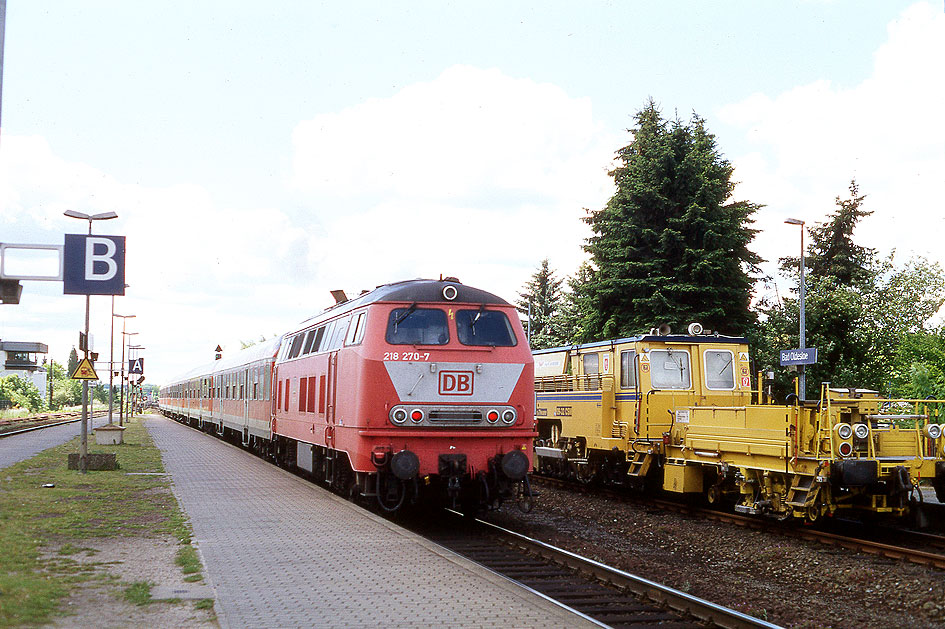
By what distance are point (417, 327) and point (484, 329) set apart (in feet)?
3.17

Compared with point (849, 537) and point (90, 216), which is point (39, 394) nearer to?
point (90, 216)

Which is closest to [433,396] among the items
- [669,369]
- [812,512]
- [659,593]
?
[659,593]

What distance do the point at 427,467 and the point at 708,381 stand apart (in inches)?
274

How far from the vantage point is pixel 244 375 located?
2794cm

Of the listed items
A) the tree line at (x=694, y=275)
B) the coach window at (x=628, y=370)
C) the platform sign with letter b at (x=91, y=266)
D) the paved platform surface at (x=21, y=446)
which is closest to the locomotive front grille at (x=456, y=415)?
the platform sign with letter b at (x=91, y=266)

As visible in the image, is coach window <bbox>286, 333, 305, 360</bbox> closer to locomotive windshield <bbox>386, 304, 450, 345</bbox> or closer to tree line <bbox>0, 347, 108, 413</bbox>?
locomotive windshield <bbox>386, 304, 450, 345</bbox>

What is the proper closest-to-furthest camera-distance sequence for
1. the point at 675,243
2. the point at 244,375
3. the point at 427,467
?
the point at 427,467
the point at 244,375
the point at 675,243

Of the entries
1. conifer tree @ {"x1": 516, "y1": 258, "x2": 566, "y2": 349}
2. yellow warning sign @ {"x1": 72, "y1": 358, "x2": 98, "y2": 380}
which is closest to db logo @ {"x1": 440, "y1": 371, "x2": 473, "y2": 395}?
yellow warning sign @ {"x1": 72, "y1": 358, "x2": 98, "y2": 380}

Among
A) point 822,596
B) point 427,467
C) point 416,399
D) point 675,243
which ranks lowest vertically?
point 822,596

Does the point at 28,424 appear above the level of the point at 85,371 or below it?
below

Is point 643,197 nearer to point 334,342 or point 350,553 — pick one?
point 334,342

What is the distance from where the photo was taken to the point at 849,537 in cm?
1201

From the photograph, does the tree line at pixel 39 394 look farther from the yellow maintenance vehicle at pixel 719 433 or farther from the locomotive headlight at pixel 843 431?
the locomotive headlight at pixel 843 431

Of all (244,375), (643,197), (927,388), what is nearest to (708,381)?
(927,388)
